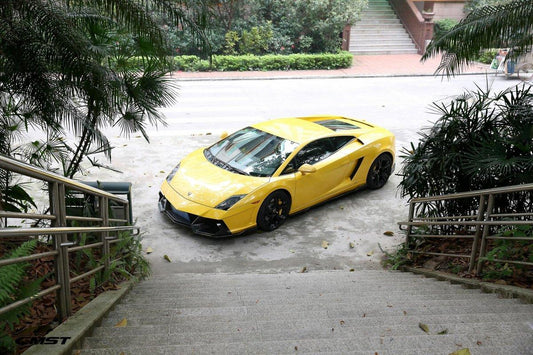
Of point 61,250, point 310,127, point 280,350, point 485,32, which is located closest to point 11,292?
point 61,250

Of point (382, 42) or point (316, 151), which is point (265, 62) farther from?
point (316, 151)

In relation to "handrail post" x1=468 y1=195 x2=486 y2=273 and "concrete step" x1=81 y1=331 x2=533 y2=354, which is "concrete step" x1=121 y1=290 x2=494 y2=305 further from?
"concrete step" x1=81 y1=331 x2=533 y2=354

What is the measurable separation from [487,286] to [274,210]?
144 inches

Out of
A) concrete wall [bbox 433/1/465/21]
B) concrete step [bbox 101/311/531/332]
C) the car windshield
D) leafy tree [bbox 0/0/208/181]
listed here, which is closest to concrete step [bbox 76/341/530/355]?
concrete step [bbox 101/311/531/332]

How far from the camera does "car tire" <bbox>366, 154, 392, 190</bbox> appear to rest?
9.63 m

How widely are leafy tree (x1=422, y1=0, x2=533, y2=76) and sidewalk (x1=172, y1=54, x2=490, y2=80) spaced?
42.5 ft

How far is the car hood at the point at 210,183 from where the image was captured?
25.4ft

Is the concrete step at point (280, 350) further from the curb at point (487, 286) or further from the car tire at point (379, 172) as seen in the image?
the car tire at point (379, 172)

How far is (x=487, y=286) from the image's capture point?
5.21 metres

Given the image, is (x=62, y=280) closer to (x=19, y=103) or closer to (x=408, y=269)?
(x=19, y=103)

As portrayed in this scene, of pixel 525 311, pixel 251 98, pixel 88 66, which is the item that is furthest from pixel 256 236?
pixel 251 98

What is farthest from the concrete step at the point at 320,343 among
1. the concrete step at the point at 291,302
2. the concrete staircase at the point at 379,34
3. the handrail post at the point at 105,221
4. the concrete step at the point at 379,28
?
the concrete step at the point at 379,28

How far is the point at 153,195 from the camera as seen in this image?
9.55m

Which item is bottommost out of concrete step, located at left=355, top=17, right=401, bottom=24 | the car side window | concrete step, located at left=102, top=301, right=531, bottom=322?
concrete step, located at left=102, top=301, right=531, bottom=322
